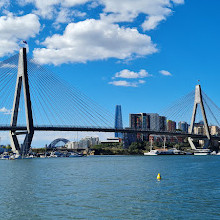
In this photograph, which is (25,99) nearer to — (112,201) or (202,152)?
(112,201)

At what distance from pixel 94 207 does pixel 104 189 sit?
662cm

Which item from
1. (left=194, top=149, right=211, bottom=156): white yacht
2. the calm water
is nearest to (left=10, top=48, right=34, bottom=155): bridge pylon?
the calm water

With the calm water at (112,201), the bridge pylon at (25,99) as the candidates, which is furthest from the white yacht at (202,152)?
the calm water at (112,201)

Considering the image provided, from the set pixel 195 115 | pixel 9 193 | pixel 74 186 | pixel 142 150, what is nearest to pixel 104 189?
pixel 74 186

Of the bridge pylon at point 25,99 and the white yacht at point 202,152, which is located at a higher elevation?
the bridge pylon at point 25,99

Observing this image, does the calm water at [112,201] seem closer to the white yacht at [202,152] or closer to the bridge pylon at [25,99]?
the bridge pylon at [25,99]

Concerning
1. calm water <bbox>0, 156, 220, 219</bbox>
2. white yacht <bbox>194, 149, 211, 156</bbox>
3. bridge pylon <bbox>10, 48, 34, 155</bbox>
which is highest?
bridge pylon <bbox>10, 48, 34, 155</bbox>

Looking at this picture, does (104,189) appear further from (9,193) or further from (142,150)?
(142,150)

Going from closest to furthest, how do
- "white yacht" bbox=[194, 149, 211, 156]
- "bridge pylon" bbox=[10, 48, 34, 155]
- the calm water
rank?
the calm water → "bridge pylon" bbox=[10, 48, 34, 155] → "white yacht" bbox=[194, 149, 211, 156]

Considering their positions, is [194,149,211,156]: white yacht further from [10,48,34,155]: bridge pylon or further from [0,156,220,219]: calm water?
[0,156,220,219]: calm water

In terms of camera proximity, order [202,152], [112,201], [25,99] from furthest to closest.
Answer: [202,152] → [25,99] → [112,201]

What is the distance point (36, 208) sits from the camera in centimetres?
1839

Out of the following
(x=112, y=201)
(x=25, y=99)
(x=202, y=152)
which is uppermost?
(x=25, y=99)

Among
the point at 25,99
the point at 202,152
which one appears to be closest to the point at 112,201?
the point at 25,99
